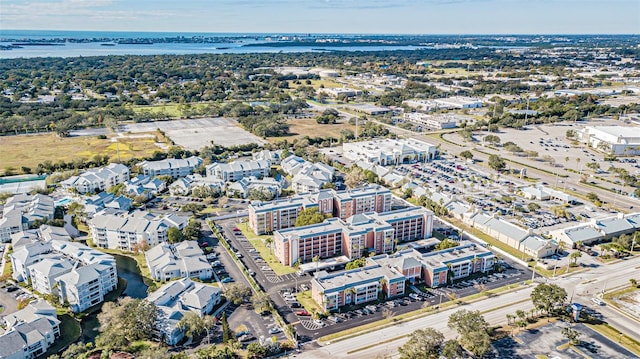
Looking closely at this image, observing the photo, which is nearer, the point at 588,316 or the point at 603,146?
the point at 588,316

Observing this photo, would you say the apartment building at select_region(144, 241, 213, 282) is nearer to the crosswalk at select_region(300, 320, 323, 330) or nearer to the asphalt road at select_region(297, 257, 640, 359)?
the crosswalk at select_region(300, 320, 323, 330)

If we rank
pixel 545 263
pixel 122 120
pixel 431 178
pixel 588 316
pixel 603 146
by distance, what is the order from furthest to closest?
pixel 122 120 → pixel 603 146 → pixel 431 178 → pixel 545 263 → pixel 588 316

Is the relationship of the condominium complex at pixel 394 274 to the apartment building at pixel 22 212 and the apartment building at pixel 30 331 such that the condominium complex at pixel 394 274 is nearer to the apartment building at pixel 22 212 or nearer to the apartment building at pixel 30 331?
the apartment building at pixel 30 331

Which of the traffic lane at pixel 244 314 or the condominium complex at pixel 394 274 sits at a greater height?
the condominium complex at pixel 394 274

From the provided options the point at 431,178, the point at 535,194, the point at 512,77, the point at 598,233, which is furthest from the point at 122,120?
the point at 512,77

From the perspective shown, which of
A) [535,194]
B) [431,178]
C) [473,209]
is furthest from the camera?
[431,178]

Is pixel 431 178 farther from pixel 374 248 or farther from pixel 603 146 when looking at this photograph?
pixel 603 146

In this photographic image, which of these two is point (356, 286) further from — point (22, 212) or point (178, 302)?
point (22, 212)

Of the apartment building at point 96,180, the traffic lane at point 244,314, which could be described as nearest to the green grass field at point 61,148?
the apartment building at point 96,180
